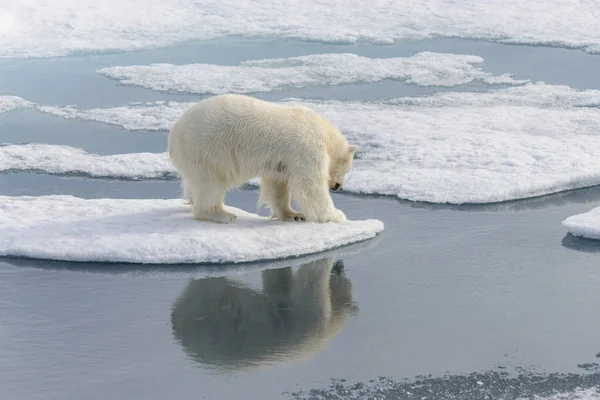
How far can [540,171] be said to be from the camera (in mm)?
8469

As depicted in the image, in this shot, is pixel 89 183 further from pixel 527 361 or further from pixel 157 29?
pixel 157 29

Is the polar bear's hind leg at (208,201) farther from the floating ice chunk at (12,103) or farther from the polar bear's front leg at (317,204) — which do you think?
the floating ice chunk at (12,103)

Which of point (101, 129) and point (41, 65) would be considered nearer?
point (101, 129)

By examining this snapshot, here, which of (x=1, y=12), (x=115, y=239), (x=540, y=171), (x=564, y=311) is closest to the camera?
(x=564, y=311)

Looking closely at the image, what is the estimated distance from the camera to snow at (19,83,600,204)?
815cm

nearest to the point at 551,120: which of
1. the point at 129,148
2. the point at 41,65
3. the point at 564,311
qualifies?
the point at 129,148

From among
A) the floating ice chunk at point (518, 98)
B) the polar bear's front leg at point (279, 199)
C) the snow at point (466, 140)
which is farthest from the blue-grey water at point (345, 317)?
the floating ice chunk at point (518, 98)

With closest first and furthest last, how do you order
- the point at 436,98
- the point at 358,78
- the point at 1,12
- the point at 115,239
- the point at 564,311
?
the point at 564,311, the point at 115,239, the point at 436,98, the point at 358,78, the point at 1,12

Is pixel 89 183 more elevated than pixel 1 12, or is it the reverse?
pixel 1 12

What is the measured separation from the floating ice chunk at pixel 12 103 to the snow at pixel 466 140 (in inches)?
32.3

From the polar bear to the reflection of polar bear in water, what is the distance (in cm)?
68

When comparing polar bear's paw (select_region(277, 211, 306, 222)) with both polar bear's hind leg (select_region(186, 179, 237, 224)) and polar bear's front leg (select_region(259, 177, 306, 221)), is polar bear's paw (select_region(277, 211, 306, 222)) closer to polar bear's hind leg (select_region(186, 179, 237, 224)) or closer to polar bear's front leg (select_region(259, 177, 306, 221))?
polar bear's front leg (select_region(259, 177, 306, 221))

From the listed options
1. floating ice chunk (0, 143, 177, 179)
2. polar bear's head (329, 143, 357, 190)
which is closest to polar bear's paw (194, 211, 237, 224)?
polar bear's head (329, 143, 357, 190)

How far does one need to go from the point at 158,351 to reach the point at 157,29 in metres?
12.4
